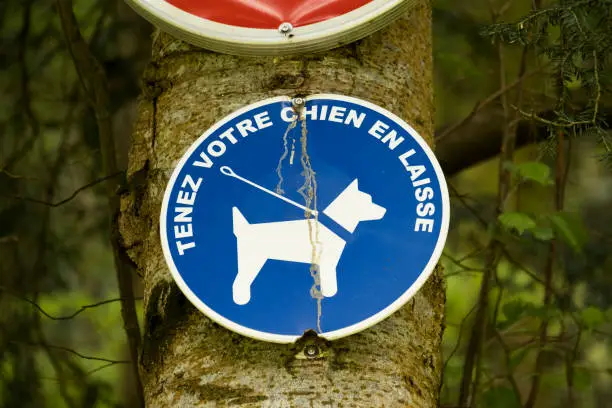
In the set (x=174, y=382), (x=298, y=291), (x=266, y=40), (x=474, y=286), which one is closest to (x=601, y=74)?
(x=266, y=40)

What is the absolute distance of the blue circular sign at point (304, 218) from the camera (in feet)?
6.04

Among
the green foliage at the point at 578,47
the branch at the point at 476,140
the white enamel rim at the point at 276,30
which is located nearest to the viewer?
the white enamel rim at the point at 276,30

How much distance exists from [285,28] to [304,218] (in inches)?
16.0

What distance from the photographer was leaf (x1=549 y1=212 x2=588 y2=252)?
10.4 ft

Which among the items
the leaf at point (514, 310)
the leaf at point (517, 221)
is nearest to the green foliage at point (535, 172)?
the leaf at point (517, 221)

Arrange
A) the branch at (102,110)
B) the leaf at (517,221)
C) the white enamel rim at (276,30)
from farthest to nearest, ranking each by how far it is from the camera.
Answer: the branch at (102,110) → the leaf at (517,221) → the white enamel rim at (276,30)

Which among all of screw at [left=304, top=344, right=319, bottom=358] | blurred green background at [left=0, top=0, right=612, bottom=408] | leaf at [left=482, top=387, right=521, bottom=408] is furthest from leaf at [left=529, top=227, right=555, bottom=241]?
screw at [left=304, top=344, right=319, bottom=358]

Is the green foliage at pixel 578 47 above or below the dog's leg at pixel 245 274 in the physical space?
above

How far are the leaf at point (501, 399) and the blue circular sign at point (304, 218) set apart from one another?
1.64 meters

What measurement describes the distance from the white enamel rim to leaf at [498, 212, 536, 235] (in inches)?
42.5

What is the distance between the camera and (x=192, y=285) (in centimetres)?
188

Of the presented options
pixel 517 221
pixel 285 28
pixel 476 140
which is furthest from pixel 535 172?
pixel 285 28

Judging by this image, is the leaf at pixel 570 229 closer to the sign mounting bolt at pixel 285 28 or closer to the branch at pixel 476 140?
the branch at pixel 476 140

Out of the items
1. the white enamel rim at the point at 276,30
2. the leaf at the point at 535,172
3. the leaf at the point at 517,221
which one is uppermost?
the white enamel rim at the point at 276,30
